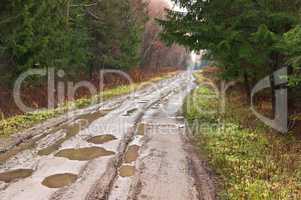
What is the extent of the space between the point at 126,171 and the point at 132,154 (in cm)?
164

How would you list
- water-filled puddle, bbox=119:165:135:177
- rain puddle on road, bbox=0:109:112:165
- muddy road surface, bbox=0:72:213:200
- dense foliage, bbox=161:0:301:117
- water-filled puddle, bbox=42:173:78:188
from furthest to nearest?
dense foliage, bbox=161:0:301:117, rain puddle on road, bbox=0:109:112:165, water-filled puddle, bbox=119:165:135:177, water-filled puddle, bbox=42:173:78:188, muddy road surface, bbox=0:72:213:200

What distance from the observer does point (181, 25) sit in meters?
15.0

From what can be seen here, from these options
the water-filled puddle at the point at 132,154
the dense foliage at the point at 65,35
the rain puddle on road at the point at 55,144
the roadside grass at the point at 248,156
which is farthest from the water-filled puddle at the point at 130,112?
the water-filled puddle at the point at 132,154

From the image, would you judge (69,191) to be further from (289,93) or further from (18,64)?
(18,64)

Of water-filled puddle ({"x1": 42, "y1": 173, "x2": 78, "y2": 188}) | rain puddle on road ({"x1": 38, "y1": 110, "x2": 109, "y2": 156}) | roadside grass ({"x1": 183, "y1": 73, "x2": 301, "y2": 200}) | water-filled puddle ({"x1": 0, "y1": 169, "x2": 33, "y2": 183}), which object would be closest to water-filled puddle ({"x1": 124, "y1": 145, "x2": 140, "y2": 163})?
water-filled puddle ({"x1": 42, "y1": 173, "x2": 78, "y2": 188})

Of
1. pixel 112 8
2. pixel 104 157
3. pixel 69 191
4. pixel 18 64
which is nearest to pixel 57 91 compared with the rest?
pixel 18 64

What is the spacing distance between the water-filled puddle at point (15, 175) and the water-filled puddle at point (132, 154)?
7.93 feet

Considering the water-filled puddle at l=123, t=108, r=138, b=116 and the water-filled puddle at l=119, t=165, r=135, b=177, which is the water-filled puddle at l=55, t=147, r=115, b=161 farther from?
the water-filled puddle at l=123, t=108, r=138, b=116

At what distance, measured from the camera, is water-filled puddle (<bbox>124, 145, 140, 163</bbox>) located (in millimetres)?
9897

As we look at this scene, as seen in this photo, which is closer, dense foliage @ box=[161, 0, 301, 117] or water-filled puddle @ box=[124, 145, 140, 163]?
water-filled puddle @ box=[124, 145, 140, 163]

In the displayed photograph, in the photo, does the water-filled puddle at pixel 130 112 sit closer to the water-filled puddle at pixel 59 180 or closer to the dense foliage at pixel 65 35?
the dense foliage at pixel 65 35

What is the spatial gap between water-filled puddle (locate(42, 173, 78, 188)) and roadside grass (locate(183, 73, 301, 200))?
314 centimetres

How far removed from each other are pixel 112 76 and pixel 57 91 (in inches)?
598

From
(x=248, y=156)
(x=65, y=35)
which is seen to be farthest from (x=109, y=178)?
(x=65, y=35)
